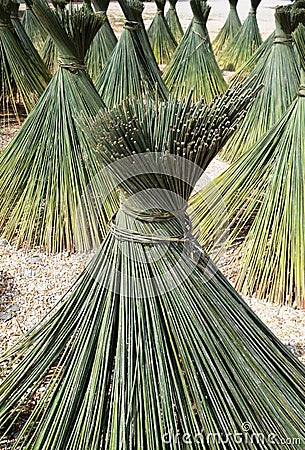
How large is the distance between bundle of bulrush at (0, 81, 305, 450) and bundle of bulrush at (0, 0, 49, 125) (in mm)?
1757

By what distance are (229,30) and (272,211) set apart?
14.3 feet

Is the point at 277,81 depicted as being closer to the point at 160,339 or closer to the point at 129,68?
the point at 129,68

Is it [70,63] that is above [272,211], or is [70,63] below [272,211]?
above

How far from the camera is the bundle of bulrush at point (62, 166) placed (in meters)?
1.85

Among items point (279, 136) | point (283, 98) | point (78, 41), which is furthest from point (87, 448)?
point (283, 98)

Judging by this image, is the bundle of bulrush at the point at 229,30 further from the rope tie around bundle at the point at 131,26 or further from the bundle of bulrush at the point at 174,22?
the rope tie around bundle at the point at 131,26

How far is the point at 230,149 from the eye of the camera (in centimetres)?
276

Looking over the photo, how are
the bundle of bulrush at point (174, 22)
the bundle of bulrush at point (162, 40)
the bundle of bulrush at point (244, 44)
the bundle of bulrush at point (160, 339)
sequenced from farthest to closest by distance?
the bundle of bulrush at point (174, 22) → the bundle of bulrush at point (162, 40) → the bundle of bulrush at point (244, 44) → the bundle of bulrush at point (160, 339)

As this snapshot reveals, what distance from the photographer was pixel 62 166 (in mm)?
1862

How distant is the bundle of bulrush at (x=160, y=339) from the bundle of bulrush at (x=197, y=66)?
104 inches

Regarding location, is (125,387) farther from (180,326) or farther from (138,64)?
(138,64)

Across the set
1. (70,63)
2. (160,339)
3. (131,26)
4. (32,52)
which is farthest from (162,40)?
(160,339)

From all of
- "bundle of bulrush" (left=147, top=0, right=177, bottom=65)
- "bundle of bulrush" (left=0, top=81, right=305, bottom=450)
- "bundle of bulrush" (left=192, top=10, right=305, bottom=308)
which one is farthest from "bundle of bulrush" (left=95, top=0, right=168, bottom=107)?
"bundle of bulrush" (left=147, top=0, right=177, bottom=65)

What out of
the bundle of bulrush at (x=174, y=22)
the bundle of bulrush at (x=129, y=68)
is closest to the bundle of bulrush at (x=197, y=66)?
the bundle of bulrush at (x=129, y=68)
